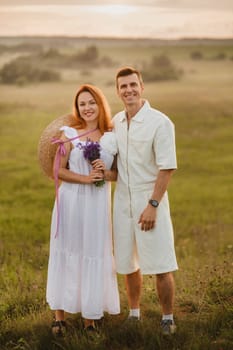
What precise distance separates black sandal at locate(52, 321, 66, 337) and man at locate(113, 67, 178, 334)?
641mm

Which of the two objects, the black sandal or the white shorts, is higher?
the white shorts

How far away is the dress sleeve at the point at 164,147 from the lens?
5.18 m

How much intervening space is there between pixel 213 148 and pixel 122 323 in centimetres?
2059

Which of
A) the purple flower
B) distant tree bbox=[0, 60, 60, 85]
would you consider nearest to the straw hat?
the purple flower

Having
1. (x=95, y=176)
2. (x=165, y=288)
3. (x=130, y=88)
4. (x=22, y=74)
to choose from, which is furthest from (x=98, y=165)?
(x=22, y=74)

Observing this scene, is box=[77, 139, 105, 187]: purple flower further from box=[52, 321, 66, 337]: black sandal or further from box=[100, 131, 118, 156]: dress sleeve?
box=[52, 321, 66, 337]: black sandal

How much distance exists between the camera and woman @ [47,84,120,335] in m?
5.36

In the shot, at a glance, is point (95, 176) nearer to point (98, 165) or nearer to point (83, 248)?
point (98, 165)

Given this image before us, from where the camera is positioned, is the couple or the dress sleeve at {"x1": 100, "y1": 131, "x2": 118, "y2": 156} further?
the dress sleeve at {"x1": 100, "y1": 131, "x2": 118, "y2": 156}

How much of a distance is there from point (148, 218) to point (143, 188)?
0.77ft

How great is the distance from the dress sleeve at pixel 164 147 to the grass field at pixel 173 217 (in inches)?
49.9

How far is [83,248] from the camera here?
17.8 feet

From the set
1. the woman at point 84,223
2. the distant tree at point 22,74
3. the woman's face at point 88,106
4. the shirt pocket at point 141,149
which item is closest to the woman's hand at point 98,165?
the woman at point 84,223

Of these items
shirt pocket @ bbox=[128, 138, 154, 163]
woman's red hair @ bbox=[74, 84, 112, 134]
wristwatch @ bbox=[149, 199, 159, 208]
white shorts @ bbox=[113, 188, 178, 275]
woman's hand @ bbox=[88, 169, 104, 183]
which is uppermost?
woman's red hair @ bbox=[74, 84, 112, 134]
